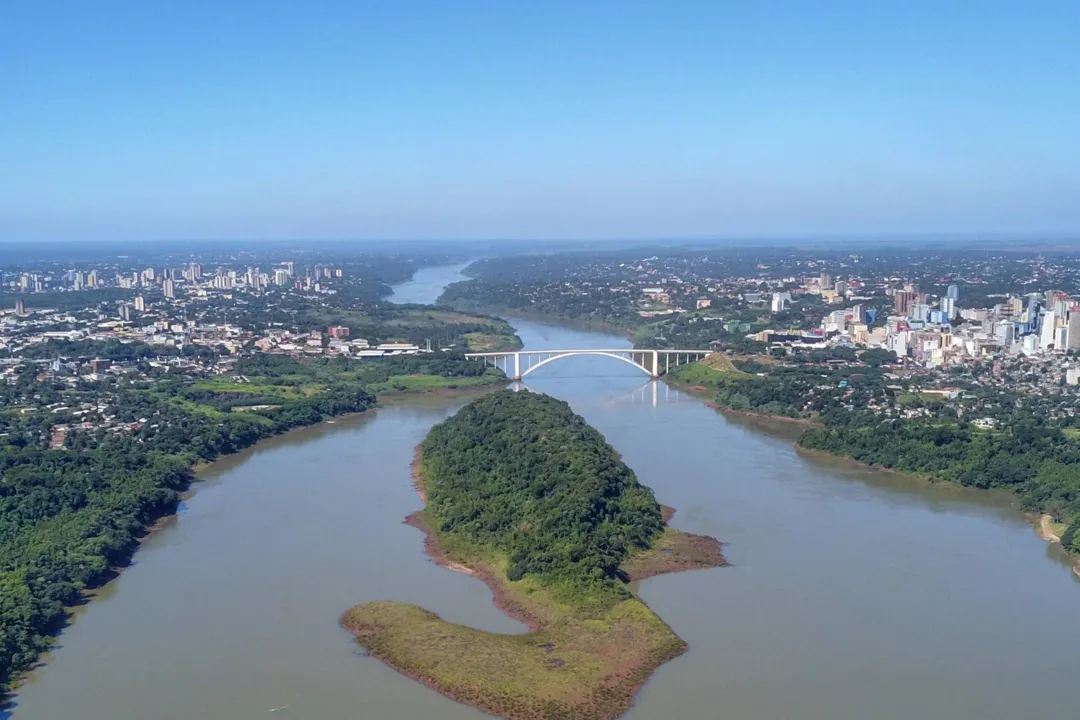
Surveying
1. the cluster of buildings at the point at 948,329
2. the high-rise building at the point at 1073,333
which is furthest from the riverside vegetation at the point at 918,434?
the high-rise building at the point at 1073,333

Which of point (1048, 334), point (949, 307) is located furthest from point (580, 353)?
point (949, 307)

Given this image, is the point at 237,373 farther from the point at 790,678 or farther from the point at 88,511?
the point at 790,678

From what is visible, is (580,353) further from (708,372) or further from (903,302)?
(903,302)

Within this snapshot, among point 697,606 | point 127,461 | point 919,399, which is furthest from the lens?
point 919,399

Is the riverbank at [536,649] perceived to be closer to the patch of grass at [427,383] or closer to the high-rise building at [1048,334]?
the patch of grass at [427,383]

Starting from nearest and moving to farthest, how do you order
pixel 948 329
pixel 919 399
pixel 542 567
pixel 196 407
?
pixel 542 567
pixel 196 407
pixel 919 399
pixel 948 329

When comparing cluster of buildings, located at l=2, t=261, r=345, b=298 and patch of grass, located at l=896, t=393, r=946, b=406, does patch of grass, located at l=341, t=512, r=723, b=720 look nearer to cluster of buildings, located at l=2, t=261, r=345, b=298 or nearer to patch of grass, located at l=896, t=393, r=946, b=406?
patch of grass, located at l=896, t=393, r=946, b=406
